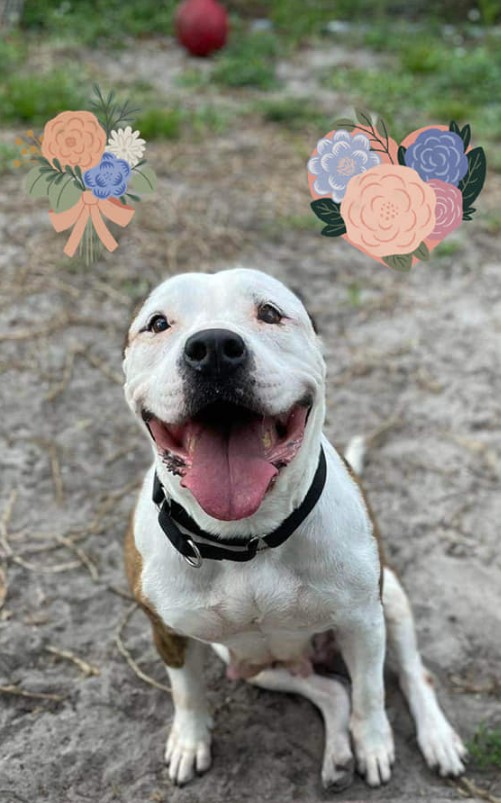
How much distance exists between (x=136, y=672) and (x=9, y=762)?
51 centimetres

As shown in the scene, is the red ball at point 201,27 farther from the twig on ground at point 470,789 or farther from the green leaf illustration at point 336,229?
the twig on ground at point 470,789

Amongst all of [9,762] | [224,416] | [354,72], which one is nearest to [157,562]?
[224,416]

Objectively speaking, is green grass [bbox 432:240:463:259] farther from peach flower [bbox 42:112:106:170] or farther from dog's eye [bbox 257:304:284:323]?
peach flower [bbox 42:112:106:170]

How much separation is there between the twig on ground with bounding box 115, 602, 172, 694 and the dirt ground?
0.01 meters

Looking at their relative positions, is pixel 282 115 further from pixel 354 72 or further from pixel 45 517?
pixel 45 517

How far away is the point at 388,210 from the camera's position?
2.08 meters

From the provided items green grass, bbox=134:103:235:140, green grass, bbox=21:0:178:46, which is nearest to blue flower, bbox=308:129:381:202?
green grass, bbox=134:103:235:140

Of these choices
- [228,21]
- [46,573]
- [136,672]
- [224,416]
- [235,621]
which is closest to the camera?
[224,416]

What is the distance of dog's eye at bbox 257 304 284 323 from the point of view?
211 centimetres

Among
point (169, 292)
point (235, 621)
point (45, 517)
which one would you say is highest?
point (169, 292)

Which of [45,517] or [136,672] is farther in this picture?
[45,517]

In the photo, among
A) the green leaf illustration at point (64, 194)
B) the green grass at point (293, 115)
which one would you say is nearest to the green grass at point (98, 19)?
the green grass at point (293, 115)

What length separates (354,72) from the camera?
28.1ft

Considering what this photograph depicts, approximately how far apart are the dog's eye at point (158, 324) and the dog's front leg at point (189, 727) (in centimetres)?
102
